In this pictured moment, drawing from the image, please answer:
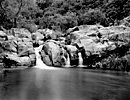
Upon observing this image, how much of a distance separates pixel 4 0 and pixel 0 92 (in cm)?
2751

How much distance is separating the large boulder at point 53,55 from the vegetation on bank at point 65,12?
1447 cm

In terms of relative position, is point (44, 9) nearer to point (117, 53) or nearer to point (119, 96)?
point (117, 53)

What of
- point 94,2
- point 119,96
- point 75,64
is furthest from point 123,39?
point 94,2

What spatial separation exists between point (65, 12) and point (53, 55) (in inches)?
1217

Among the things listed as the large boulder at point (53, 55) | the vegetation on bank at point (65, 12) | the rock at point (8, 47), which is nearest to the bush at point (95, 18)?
the vegetation on bank at point (65, 12)

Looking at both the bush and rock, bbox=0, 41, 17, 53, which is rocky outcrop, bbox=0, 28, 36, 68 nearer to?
rock, bbox=0, 41, 17, 53

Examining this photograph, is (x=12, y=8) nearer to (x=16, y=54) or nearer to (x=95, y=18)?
(x=16, y=54)

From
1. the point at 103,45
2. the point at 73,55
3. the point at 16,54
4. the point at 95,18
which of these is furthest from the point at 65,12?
the point at 16,54

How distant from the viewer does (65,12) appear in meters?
51.7

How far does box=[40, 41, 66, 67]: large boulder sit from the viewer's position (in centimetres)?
2298

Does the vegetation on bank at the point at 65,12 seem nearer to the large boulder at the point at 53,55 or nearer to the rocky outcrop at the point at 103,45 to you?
the rocky outcrop at the point at 103,45

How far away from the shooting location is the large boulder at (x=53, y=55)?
2298 cm

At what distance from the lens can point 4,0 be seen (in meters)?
34.0

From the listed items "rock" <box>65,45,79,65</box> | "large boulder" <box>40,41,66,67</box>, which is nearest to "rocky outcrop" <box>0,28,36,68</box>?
"large boulder" <box>40,41,66,67</box>
